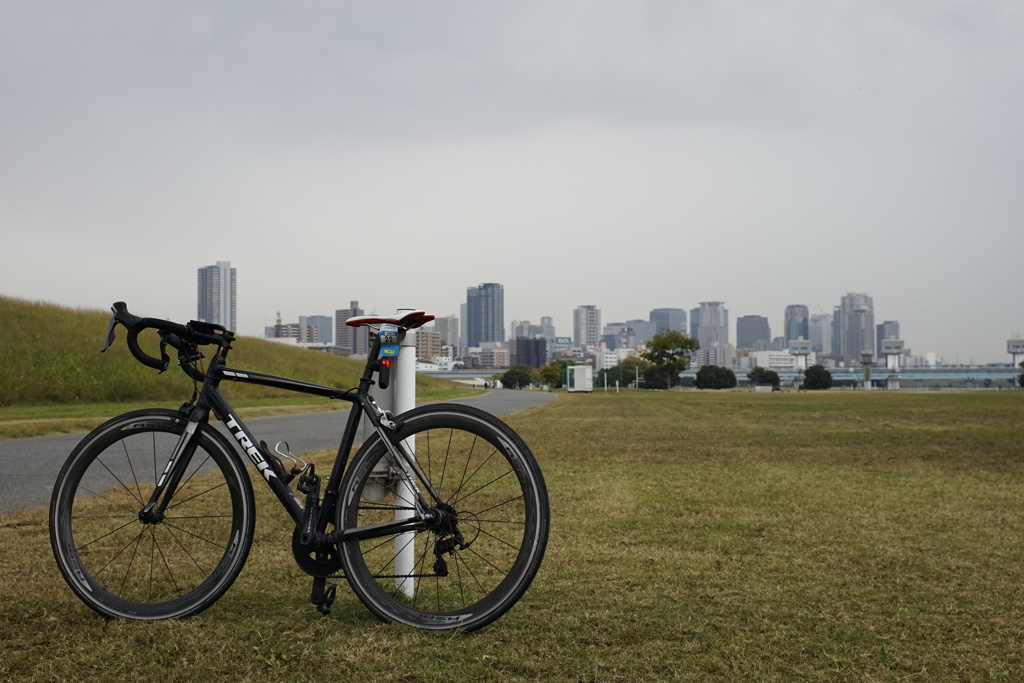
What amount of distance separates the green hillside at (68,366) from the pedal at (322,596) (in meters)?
21.1

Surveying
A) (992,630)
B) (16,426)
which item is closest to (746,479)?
(992,630)

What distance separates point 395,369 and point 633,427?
1430cm

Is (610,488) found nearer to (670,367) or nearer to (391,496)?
(391,496)

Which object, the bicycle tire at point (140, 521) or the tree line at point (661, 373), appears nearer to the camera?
the bicycle tire at point (140, 521)

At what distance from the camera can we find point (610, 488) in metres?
8.10

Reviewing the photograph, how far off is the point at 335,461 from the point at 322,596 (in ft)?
1.83

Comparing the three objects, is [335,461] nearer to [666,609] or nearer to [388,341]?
[388,341]

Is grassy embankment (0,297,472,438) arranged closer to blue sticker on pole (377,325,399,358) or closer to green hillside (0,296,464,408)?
green hillside (0,296,464,408)

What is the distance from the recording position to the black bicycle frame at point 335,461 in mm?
3543

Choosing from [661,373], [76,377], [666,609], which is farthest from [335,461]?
[661,373]

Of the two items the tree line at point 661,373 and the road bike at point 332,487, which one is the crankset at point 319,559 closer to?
the road bike at point 332,487

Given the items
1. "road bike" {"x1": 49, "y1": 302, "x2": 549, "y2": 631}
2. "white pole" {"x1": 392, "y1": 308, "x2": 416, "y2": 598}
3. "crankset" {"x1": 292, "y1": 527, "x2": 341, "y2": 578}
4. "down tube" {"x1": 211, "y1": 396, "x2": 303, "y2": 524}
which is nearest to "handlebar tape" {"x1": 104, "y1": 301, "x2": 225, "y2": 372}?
"road bike" {"x1": 49, "y1": 302, "x2": 549, "y2": 631}

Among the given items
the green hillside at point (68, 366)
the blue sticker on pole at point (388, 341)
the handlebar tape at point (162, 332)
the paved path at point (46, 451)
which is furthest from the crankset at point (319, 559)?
the green hillside at point (68, 366)

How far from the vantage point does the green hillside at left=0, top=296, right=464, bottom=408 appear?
2823cm
